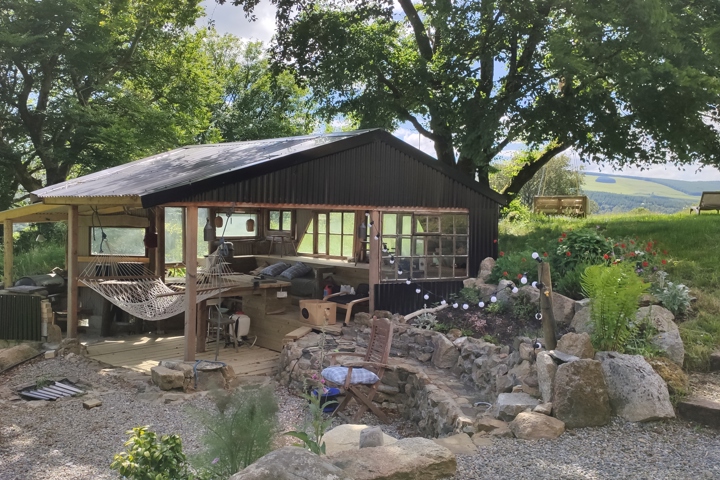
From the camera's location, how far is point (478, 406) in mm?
5617

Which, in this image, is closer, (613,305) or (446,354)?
(613,305)

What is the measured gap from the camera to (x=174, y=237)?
11977mm

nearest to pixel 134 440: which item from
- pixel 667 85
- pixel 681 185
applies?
pixel 667 85

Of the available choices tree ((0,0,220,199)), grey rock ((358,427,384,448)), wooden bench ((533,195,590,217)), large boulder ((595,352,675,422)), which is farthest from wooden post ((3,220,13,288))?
wooden bench ((533,195,590,217))

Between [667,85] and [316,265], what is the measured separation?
7.04 metres

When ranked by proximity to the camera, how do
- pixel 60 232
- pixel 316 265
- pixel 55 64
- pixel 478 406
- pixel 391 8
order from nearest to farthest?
pixel 478 406 < pixel 316 265 < pixel 391 8 < pixel 55 64 < pixel 60 232

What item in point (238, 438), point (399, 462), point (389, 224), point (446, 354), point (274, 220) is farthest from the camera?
point (274, 220)

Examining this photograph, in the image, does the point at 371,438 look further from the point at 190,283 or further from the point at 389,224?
the point at 389,224

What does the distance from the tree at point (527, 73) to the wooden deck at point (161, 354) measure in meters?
6.07

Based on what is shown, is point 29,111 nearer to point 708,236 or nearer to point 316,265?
point 316,265

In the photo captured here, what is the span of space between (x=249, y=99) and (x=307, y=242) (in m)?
15.4

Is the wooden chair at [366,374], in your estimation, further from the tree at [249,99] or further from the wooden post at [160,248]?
the tree at [249,99]

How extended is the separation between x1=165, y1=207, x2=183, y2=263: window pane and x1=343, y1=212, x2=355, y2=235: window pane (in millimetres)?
3575

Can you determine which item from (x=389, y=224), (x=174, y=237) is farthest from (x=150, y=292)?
(x=174, y=237)
